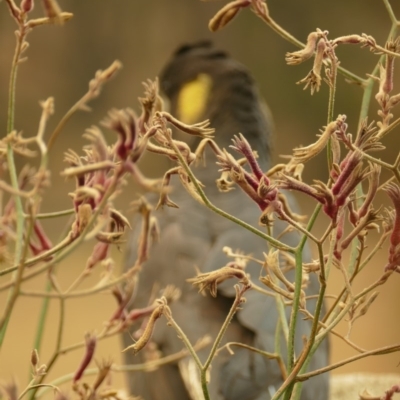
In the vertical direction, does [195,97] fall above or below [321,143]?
above

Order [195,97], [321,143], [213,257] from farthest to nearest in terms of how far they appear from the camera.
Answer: [195,97]
[213,257]
[321,143]

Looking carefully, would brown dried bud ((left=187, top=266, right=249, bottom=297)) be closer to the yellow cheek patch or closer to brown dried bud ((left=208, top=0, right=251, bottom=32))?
brown dried bud ((left=208, top=0, right=251, bottom=32))

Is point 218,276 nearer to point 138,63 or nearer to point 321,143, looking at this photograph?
point 321,143

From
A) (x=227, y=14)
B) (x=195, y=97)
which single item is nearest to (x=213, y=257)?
(x=195, y=97)

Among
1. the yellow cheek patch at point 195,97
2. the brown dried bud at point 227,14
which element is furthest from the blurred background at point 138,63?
the brown dried bud at point 227,14

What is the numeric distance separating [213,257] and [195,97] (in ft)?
2.00

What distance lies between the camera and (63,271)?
266cm

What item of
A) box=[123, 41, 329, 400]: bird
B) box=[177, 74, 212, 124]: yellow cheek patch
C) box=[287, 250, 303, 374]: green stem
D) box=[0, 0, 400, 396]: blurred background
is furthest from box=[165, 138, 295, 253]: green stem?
box=[0, 0, 400, 396]: blurred background

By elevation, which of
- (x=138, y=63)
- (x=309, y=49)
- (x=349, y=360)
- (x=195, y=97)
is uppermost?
(x=138, y=63)

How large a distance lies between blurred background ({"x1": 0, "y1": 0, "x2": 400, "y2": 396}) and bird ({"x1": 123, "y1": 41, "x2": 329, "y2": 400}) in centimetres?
87

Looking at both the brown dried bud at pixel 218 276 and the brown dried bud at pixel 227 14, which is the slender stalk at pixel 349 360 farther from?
the brown dried bud at pixel 227 14

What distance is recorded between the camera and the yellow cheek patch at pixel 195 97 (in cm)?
171

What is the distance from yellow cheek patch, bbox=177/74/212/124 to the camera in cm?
171

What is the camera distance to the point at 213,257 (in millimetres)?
1201
